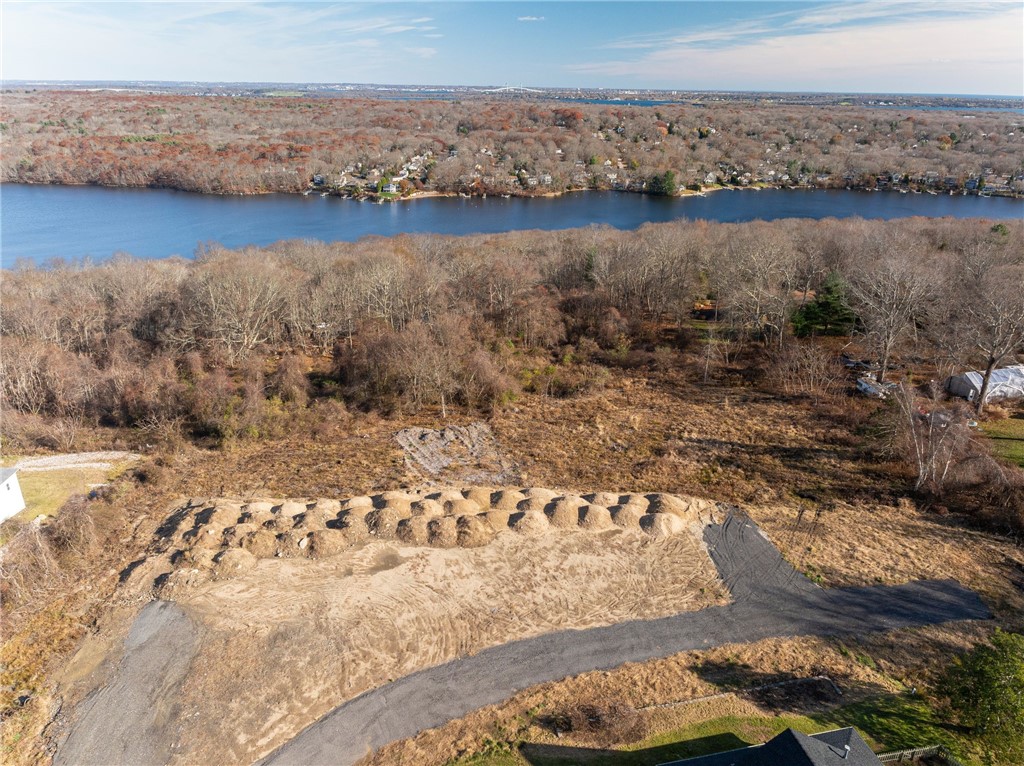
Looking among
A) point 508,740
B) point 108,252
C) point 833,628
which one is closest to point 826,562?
point 833,628

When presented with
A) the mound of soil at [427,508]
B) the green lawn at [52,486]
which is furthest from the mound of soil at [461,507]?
the green lawn at [52,486]

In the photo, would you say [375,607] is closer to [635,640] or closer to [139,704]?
[139,704]

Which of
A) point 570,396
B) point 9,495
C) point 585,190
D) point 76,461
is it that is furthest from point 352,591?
point 585,190

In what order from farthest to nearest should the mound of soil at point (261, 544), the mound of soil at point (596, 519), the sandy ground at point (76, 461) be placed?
the sandy ground at point (76, 461)
the mound of soil at point (596, 519)
the mound of soil at point (261, 544)

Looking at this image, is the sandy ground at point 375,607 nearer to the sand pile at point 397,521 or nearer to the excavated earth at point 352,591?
the excavated earth at point 352,591

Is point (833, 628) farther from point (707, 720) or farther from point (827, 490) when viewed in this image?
point (827, 490)

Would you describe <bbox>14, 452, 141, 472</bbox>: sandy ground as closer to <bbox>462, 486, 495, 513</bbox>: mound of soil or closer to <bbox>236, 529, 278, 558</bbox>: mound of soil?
<bbox>236, 529, 278, 558</bbox>: mound of soil

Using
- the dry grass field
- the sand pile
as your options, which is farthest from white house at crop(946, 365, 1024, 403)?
the sand pile
